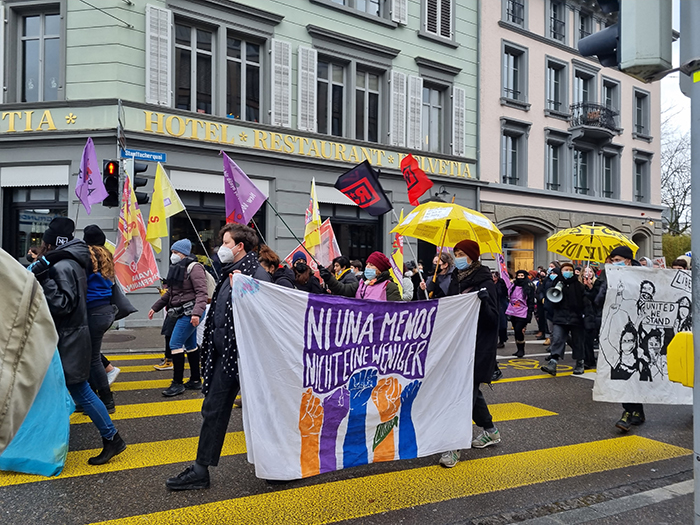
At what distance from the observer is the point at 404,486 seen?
13.8 ft

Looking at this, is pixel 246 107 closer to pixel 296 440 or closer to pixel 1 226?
pixel 1 226

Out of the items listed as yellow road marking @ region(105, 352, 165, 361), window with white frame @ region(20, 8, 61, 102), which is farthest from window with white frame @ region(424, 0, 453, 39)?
yellow road marking @ region(105, 352, 165, 361)

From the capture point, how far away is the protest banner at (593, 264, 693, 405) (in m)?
5.89

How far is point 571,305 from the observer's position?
910 cm

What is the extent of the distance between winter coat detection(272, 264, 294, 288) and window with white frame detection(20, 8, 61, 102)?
476 inches

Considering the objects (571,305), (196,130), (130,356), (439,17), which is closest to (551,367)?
(571,305)

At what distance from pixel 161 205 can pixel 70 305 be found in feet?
16.8

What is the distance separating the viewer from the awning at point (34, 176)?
14461 mm

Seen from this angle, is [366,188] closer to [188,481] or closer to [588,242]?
[188,481]

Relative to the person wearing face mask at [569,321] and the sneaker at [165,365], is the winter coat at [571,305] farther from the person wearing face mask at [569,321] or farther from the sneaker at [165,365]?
the sneaker at [165,365]

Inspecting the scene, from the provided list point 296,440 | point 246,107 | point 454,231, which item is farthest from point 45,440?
point 246,107

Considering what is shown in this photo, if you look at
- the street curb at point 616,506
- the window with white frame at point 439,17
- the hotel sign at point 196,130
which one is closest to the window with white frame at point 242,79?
the hotel sign at point 196,130

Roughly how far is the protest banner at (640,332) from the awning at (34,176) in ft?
43.9

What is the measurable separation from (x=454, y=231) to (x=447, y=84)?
14.9m
